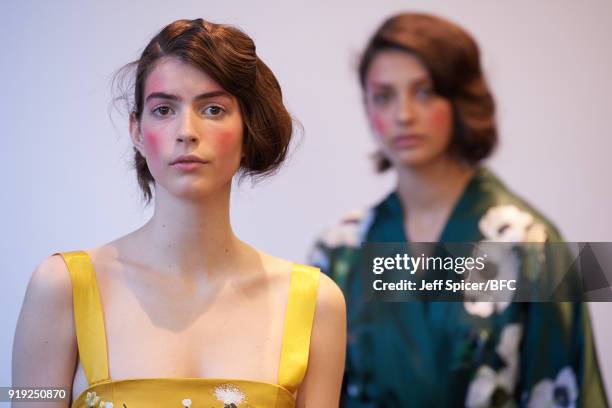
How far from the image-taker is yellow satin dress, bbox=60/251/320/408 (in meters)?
1.86

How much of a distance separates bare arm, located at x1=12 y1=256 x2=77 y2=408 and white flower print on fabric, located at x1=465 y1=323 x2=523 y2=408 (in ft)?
3.59

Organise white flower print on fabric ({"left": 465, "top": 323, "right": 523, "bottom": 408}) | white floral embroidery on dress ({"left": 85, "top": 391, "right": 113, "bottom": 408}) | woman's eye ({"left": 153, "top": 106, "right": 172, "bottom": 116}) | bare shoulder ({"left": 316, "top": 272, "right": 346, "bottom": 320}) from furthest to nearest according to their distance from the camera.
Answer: white flower print on fabric ({"left": 465, "top": 323, "right": 523, "bottom": 408}) → bare shoulder ({"left": 316, "top": 272, "right": 346, "bottom": 320}) → woman's eye ({"left": 153, "top": 106, "right": 172, "bottom": 116}) → white floral embroidery on dress ({"left": 85, "top": 391, "right": 113, "bottom": 408})

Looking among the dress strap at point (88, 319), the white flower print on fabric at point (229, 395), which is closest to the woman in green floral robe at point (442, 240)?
the white flower print on fabric at point (229, 395)

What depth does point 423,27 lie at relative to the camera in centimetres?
258

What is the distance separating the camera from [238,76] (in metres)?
1.95

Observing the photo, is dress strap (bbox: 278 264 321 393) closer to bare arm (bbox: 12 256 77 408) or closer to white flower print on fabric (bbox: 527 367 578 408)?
bare arm (bbox: 12 256 77 408)

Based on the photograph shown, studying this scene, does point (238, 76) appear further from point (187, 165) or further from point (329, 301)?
point (329, 301)

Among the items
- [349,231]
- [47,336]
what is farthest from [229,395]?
[349,231]

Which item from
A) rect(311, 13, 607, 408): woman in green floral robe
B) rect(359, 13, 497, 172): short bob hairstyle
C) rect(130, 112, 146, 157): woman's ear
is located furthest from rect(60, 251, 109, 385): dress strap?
rect(359, 13, 497, 172): short bob hairstyle

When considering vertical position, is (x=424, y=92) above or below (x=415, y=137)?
above

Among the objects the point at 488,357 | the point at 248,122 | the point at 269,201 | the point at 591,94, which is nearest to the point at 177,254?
the point at 248,122

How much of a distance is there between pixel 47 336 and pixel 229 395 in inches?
15.3

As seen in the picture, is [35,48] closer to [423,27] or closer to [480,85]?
[423,27]

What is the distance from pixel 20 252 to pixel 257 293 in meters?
0.85
